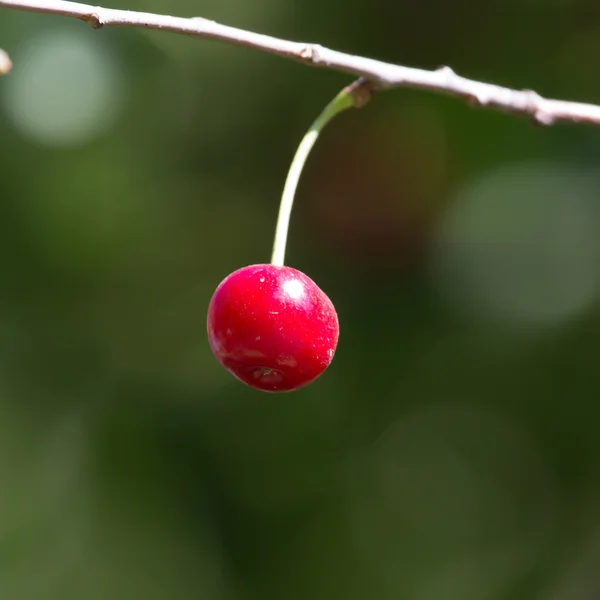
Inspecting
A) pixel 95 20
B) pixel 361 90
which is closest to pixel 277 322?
pixel 361 90

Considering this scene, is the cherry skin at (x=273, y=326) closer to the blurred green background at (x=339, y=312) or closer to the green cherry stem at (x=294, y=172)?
the green cherry stem at (x=294, y=172)

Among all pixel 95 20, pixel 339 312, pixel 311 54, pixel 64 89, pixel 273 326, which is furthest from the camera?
pixel 64 89

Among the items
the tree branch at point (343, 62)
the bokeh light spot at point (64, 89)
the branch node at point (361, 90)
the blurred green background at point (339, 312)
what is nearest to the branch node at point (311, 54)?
the tree branch at point (343, 62)

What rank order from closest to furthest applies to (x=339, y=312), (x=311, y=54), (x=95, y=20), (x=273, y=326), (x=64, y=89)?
(x=95, y=20), (x=311, y=54), (x=273, y=326), (x=339, y=312), (x=64, y=89)

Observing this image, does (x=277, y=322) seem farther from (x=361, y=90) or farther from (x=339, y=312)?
(x=339, y=312)

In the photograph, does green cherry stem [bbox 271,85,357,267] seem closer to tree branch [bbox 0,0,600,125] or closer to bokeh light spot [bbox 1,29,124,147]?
tree branch [bbox 0,0,600,125]

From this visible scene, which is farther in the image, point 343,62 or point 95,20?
point 343,62

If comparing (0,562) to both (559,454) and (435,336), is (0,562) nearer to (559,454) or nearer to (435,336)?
(435,336)

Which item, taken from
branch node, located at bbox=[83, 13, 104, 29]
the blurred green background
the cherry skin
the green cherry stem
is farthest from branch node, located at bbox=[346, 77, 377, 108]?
the blurred green background
